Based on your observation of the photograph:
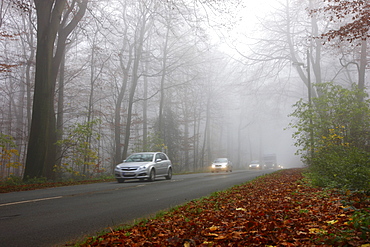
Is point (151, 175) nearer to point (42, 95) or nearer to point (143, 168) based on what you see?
point (143, 168)

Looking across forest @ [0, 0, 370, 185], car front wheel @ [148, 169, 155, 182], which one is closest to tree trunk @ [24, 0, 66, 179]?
forest @ [0, 0, 370, 185]

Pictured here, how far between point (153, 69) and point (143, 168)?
17.0 metres

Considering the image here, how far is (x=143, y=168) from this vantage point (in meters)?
17.8

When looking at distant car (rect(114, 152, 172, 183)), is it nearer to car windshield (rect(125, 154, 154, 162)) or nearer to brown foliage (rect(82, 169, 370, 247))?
car windshield (rect(125, 154, 154, 162))

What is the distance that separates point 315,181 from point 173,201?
4600mm

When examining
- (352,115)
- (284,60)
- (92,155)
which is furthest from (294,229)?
(284,60)

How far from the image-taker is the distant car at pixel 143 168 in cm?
1773

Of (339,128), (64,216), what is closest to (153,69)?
(339,128)

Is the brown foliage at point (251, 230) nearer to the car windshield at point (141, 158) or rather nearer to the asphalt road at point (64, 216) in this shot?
the asphalt road at point (64, 216)

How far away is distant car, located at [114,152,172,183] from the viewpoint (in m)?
17.7

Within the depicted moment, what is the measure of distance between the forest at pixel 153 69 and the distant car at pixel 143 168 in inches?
149

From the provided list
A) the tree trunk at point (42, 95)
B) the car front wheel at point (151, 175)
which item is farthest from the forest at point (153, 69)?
the car front wheel at point (151, 175)

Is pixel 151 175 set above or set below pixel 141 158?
below

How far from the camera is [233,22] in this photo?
16.1 meters
